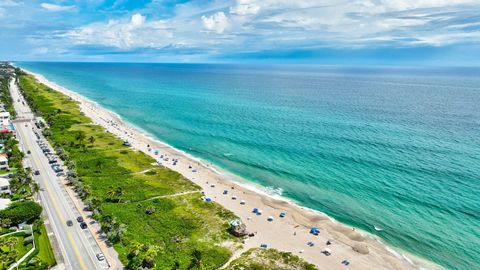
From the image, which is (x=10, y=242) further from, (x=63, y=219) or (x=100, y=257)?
(x=100, y=257)

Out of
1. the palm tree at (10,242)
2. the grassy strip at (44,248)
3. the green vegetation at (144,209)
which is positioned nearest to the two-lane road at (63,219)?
the grassy strip at (44,248)

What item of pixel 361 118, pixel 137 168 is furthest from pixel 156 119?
pixel 361 118

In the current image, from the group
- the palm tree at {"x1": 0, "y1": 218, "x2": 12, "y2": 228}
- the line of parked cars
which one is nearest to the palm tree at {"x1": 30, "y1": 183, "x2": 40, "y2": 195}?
the line of parked cars

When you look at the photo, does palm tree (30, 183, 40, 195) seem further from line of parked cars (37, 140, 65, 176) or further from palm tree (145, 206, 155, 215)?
palm tree (145, 206, 155, 215)

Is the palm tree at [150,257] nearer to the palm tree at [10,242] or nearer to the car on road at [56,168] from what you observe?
the palm tree at [10,242]

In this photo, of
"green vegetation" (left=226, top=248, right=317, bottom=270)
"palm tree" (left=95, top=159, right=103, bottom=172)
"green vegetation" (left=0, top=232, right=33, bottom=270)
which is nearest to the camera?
"green vegetation" (left=0, top=232, right=33, bottom=270)

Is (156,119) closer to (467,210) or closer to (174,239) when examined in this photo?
(174,239)
